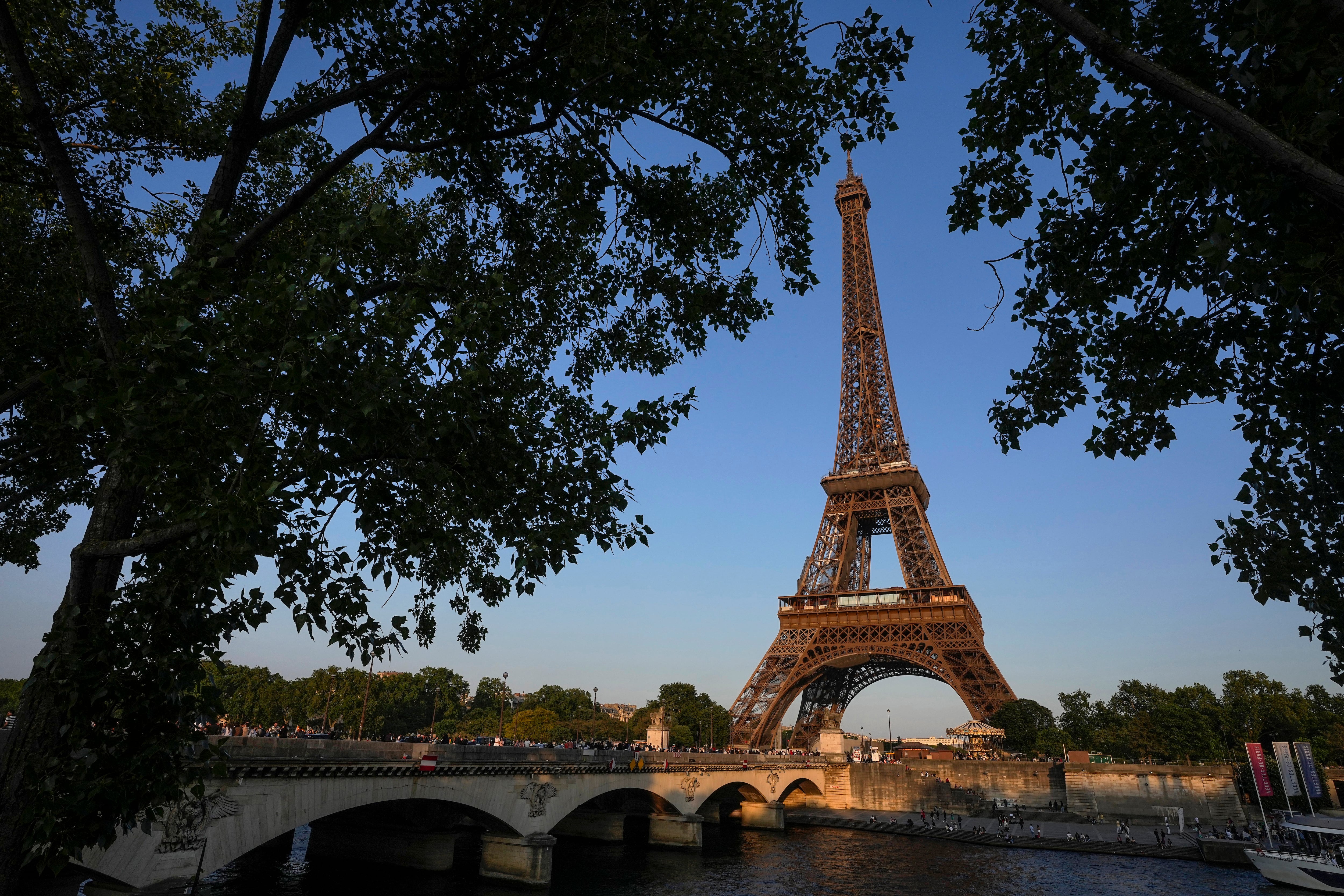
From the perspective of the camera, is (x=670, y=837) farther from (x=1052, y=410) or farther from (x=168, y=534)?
(x=168, y=534)

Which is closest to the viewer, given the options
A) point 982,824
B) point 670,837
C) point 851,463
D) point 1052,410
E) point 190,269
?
point 190,269

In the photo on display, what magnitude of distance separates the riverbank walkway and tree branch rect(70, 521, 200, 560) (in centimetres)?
4658

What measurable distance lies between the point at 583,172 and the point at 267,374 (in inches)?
182

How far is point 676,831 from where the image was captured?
1580 inches

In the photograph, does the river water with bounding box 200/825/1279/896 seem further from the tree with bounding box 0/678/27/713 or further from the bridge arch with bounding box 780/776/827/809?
the tree with bounding box 0/678/27/713

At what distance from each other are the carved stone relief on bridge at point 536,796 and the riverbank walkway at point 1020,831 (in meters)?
26.6

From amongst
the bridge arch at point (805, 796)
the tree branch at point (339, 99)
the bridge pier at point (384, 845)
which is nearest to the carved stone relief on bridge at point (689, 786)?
the bridge pier at point (384, 845)

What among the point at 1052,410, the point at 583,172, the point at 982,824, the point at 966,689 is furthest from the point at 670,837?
the point at 583,172

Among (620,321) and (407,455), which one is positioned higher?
(620,321)

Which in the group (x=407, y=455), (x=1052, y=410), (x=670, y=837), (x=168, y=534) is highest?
(x=1052, y=410)

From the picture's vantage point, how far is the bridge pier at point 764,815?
48969 mm

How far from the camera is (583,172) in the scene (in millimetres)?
8320

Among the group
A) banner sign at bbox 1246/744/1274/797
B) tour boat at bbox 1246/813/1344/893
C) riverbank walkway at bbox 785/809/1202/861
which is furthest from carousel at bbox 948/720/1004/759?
tour boat at bbox 1246/813/1344/893

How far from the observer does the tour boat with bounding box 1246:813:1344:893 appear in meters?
28.4
